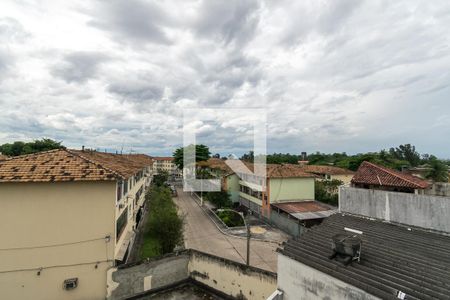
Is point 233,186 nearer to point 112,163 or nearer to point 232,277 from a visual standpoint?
point 112,163

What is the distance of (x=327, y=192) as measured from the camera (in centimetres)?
3331

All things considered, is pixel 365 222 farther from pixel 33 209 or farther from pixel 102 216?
pixel 33 209

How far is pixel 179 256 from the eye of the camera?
1519 centimetres

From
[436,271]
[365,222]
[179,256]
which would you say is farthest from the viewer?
[179,256]

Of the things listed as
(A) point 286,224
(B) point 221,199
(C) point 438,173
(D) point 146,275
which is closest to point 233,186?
(B) point 221,199

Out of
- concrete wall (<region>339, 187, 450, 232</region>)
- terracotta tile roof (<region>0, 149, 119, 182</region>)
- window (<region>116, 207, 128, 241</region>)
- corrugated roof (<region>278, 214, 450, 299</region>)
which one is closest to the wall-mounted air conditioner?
window (<region>116, 207, 128, 241</region>)

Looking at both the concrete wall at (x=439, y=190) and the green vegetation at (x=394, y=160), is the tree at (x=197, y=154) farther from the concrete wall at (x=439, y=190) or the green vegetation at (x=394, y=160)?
the concrete wall at (x=439, y=190)

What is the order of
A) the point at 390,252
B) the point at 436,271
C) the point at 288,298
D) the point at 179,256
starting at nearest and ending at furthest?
the point at 436,271 → the point at 390,252 → the point at 288,298 → the point at 179,256

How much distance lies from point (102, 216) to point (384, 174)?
2226 centimetres

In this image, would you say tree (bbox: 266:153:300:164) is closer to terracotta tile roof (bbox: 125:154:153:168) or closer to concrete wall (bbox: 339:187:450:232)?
terracotta tile roof (bbox: 125:154:153:168)

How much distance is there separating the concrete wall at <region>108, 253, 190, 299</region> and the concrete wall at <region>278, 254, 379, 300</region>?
27.7 ft

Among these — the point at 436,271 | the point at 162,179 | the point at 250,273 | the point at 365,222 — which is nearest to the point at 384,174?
the point at 365,222

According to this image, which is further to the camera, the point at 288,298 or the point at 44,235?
the point at 44,235

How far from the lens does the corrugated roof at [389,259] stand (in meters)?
5.86
